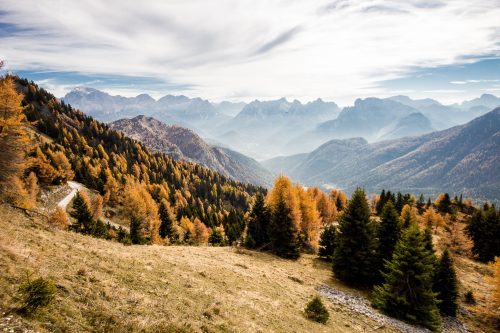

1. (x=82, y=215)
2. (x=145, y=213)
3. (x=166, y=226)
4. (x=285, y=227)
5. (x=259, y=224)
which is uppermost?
(x=285, y=227)

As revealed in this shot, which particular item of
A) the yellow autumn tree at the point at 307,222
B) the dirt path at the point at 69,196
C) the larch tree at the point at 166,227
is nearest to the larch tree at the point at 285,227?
the yellow autumn tree at the point at 307,222

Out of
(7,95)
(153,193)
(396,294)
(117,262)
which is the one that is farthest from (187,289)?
(153,193)

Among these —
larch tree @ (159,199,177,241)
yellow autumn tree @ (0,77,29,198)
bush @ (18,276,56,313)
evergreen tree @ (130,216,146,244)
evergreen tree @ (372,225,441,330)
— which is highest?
yellow autumn tree @ (0,77,29,198)

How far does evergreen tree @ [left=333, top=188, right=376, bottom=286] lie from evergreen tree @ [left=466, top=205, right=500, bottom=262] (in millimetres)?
52128

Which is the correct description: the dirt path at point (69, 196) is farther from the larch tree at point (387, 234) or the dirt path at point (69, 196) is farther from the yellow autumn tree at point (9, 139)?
the larch tree at point (387, 234)

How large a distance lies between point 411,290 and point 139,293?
32.8 m

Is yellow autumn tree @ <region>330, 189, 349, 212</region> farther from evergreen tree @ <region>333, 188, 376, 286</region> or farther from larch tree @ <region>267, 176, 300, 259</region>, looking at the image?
evergreen tree @ <region>333, 188, 376, 286</region>

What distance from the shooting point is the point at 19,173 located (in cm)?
3462

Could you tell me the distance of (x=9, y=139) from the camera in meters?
33.1

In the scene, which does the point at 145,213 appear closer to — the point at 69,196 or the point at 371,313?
the point at 69,196

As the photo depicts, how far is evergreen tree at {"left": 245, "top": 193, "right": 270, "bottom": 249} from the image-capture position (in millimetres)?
56875

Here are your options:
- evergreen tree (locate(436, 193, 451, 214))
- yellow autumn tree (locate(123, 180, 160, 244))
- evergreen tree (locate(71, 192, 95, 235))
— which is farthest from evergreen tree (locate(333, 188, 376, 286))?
evergreen tree (locate(436, 193, 451, 214))

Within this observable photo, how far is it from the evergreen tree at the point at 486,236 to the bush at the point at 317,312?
74.4 metres

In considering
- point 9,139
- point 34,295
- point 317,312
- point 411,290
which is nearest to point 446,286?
point 411,290
